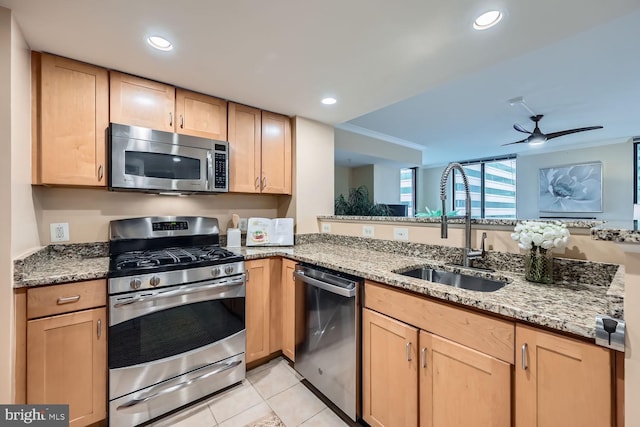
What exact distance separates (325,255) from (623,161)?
20.2 ft

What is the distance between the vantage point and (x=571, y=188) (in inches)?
204

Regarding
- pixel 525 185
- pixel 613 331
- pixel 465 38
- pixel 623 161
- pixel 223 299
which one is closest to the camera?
pixel 613 331

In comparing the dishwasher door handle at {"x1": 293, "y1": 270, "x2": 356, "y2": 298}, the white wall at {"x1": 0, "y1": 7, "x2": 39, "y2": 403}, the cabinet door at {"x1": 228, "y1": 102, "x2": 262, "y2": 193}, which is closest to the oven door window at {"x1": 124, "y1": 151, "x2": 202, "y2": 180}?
the cabinet door at {"x1": 228, "y1": 102, "x2": 262, "y2": 193}

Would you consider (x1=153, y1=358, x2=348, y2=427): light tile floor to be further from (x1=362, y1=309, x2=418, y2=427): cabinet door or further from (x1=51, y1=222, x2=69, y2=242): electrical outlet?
(x1=51, y1=222, x2=69, y2=242): electrical outlet

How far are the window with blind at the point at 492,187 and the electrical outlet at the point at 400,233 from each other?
15.6 ft

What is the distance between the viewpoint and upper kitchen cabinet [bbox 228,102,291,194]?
7.69 feet

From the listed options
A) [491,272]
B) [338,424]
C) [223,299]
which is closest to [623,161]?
[491,272]

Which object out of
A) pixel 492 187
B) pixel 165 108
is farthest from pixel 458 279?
pixel 492 187

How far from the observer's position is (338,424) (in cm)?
157

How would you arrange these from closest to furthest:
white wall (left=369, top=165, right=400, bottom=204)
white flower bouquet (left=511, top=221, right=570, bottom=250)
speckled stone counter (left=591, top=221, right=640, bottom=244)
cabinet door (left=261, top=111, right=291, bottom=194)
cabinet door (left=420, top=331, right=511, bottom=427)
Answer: speckled stone counter (left=591, top=221, right=640, bottom=244) < cabinet door (left=420, top=331, right=511, bottom=427) < white flower bouquet (left=511, top=221, right=570, bottom=250) < cabinet door (left=261, top=111, right=291, bottom=194) < white wall (left=369, top=165, right=400, bottom=204)

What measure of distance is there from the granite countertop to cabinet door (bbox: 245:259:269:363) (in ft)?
0.36

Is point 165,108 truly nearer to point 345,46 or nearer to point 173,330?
point 345,46

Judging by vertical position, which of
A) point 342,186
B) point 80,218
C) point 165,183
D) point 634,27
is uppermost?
point 634,27

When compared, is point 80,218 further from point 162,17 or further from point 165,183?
point 162,17
